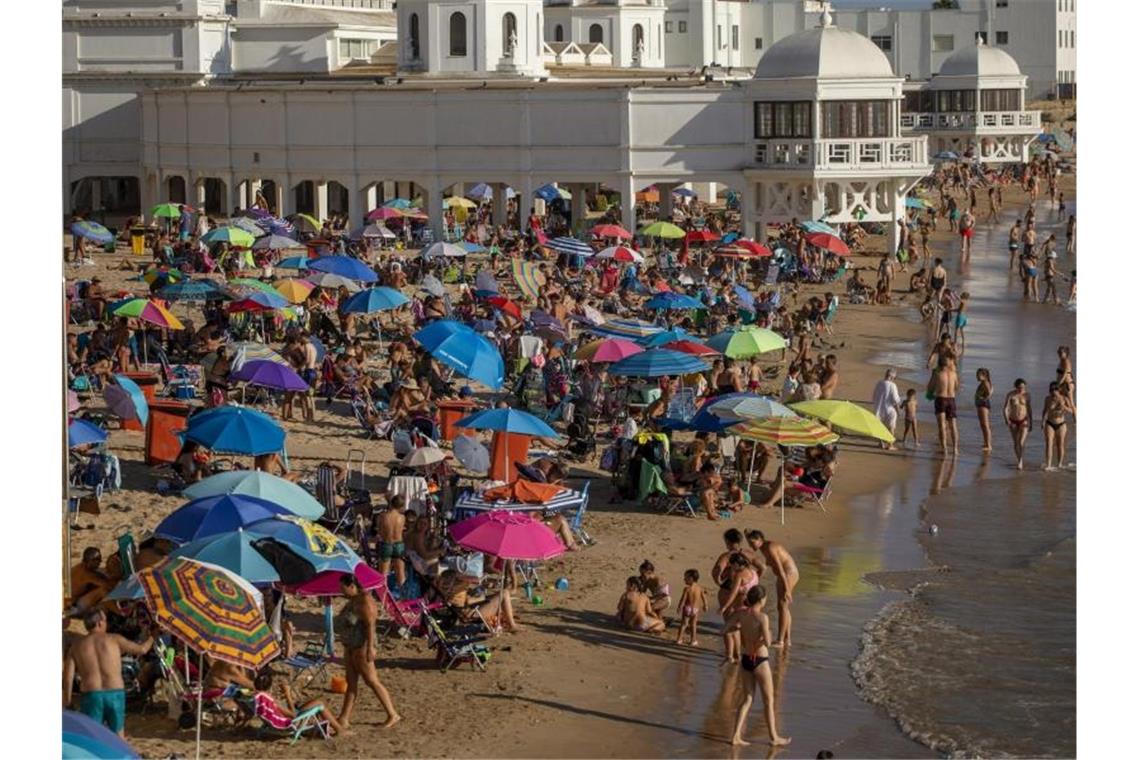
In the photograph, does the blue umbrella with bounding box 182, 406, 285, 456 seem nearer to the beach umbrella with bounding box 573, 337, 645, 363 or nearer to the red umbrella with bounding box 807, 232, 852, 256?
the beach umbrella with bounding box 573, 337, 645, 363

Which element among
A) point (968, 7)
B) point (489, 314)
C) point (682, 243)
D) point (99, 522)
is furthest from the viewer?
point (968, 7)

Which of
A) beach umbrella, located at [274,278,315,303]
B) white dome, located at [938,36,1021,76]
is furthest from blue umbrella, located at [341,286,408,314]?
white dome, located at [938,36,1021,76]

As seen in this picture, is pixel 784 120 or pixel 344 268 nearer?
pixel 344 268

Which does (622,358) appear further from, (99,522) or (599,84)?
(599,84)

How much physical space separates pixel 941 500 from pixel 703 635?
24.7 feet

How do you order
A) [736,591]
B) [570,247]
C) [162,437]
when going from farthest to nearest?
[570,247], [162,437], [736,591]

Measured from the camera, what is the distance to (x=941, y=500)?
26578 mm

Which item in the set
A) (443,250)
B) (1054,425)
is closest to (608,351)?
(1054,425)

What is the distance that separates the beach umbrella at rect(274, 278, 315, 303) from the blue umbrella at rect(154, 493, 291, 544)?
50.2 feet

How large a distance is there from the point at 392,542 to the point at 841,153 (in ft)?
97.1

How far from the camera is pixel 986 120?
262 feet

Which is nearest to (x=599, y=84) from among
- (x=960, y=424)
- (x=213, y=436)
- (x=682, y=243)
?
(x=682, y=243)

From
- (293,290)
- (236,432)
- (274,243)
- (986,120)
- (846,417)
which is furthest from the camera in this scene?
(986,120)

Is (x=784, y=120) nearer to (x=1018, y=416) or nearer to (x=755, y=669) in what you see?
(x=1018, y=416)
